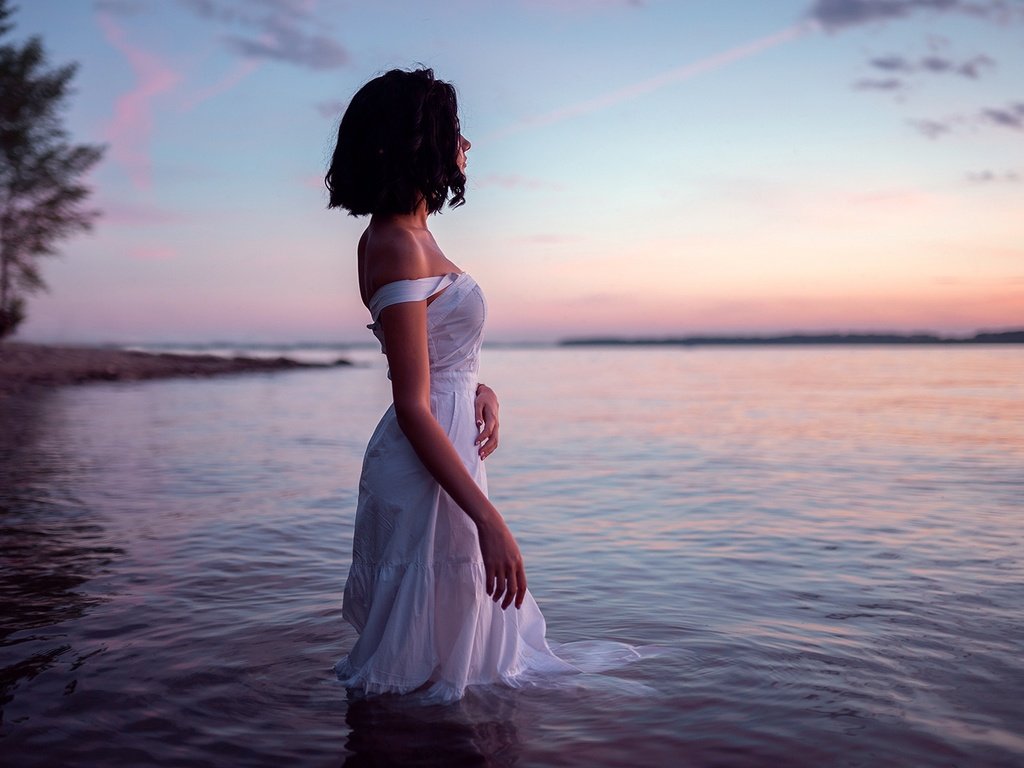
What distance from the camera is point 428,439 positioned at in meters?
2.89

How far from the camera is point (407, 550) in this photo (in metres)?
3.20

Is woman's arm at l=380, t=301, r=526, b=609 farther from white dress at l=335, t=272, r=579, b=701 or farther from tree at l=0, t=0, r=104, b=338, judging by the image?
tree at l=0, t=0, r=104, b=338

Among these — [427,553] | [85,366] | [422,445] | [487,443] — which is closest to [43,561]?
[427,553]

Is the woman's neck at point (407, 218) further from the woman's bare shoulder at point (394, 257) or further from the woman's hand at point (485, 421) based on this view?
the woman's hand at point (485, 421)

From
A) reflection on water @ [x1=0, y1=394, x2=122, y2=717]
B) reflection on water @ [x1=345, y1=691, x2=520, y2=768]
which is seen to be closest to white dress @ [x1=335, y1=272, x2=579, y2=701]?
reflection on water @ [x1=345, y1=691, x2=520, y2=768]

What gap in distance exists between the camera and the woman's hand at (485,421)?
329cm

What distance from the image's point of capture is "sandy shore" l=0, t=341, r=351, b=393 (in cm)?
3097

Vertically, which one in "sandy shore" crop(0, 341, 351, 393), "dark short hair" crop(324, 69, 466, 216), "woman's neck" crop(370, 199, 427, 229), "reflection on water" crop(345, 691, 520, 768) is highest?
"dark short hair" crop(324, 69, 466, 216)

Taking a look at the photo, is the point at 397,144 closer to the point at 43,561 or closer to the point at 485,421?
the point at 485,421

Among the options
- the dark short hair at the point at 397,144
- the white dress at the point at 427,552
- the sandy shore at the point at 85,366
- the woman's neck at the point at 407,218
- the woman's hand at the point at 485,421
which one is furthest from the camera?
the sandy shore at the point at 85,366

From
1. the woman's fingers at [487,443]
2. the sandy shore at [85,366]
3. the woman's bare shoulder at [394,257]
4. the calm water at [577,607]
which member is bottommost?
the calm water at [577,607]

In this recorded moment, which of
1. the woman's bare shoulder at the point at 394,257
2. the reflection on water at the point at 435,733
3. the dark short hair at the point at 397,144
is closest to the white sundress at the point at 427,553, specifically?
the reflection on water at the point at 435,733

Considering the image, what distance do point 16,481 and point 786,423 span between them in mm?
15065

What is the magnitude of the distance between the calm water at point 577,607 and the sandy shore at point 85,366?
1870 centimetres
